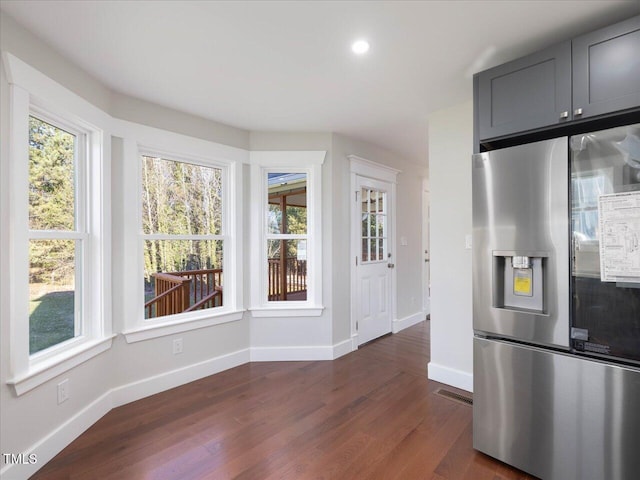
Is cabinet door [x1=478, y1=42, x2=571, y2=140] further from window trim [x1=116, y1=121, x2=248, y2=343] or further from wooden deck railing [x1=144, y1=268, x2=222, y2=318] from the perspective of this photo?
wooden deck railing [x1=144, y1=268, x2=222, y2=318]

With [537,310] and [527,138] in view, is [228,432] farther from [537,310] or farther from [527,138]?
[527,138]

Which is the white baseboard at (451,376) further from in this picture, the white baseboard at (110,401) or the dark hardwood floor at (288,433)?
the white baseboard at (110,401)

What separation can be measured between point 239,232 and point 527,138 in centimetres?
261

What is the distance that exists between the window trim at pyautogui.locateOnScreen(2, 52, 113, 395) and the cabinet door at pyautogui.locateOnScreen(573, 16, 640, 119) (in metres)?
3.00

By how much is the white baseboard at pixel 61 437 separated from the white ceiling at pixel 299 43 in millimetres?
2383

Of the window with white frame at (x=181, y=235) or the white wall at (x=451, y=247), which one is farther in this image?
the window with white frame at (x=181, y=235)

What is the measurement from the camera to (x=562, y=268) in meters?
1.66

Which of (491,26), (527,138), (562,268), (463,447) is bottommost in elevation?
(463,447)

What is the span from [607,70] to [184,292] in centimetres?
341

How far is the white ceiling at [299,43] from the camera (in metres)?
1.65

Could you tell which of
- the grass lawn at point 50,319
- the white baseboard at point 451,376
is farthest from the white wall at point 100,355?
the white baseboard at point 451,376

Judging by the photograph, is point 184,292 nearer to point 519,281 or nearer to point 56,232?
point 56,232

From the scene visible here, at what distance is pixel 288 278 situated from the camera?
12.0 ft

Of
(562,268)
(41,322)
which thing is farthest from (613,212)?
(41,322)
